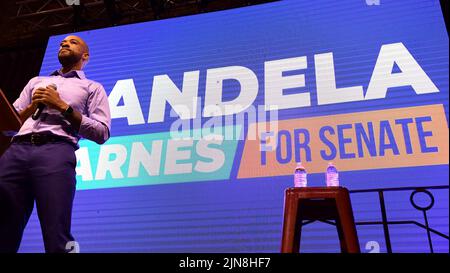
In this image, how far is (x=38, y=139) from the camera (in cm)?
160

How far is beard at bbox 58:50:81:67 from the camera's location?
6.31 feet

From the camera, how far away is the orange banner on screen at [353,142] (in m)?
2.38

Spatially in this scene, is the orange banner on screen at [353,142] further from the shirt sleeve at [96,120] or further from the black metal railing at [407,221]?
the shirt sleeve at [96,120]

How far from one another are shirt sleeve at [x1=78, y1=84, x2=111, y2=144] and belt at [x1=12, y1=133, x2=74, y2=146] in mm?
92

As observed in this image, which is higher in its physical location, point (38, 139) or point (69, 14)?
point (69, 14)

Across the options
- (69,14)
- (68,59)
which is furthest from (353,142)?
(69,14)

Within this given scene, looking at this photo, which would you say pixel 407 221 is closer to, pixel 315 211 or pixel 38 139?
pixel 315 211

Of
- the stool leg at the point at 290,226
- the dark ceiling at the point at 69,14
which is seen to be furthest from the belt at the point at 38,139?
the dark ceiling at the point at 69,14

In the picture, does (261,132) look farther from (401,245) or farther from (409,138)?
(401,245)

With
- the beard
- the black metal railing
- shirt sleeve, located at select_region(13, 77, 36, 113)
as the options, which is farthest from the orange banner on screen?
shirt sleeve, located at select_region(13, 77, 36, 113)

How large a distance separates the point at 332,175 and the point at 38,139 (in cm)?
167

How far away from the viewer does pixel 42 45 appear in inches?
197
